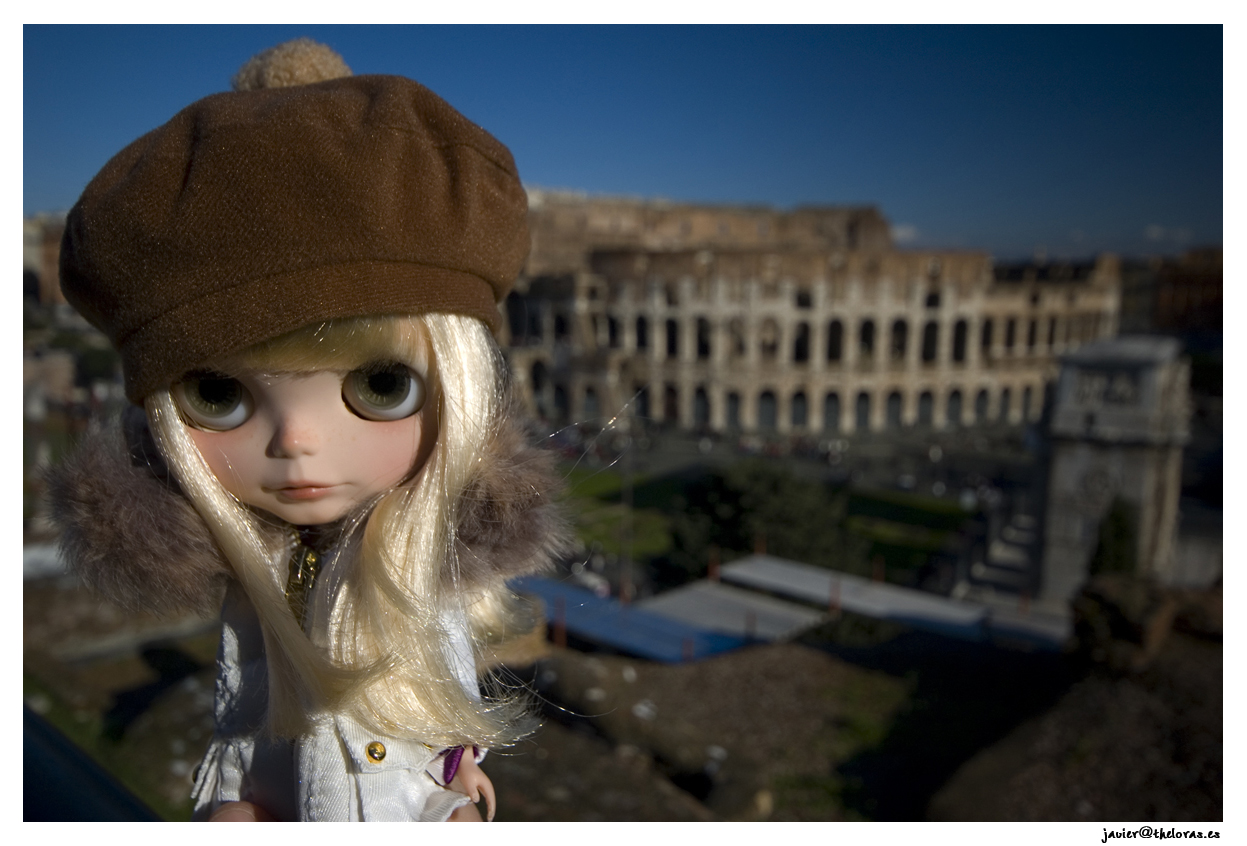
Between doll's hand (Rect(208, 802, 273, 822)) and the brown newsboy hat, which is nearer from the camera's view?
the brown newsboy hat

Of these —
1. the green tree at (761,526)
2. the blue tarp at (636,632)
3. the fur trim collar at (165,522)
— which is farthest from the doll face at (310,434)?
the green tree at (761,526)

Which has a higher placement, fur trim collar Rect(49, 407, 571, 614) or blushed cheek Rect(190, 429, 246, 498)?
blushed cheek Rect(190, 429, 246, 498)

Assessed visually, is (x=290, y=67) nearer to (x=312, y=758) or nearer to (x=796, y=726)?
(x=312, y=758)

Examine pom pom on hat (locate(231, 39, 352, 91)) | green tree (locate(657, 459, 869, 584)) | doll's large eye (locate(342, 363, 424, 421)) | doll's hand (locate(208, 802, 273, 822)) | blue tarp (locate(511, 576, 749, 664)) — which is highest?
pom pom on hat (locate(231, 39, 352, 91))

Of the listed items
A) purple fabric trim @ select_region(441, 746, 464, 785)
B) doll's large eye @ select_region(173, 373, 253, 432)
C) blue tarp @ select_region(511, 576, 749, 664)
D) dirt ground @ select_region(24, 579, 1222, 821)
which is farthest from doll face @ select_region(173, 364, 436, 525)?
blue tarp @ select_region(511, 576, 749, 664)

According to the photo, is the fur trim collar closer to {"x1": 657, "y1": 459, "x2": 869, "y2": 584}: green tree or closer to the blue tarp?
the blue tarp

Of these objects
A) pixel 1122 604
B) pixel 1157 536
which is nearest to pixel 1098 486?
pixel 1157 536
